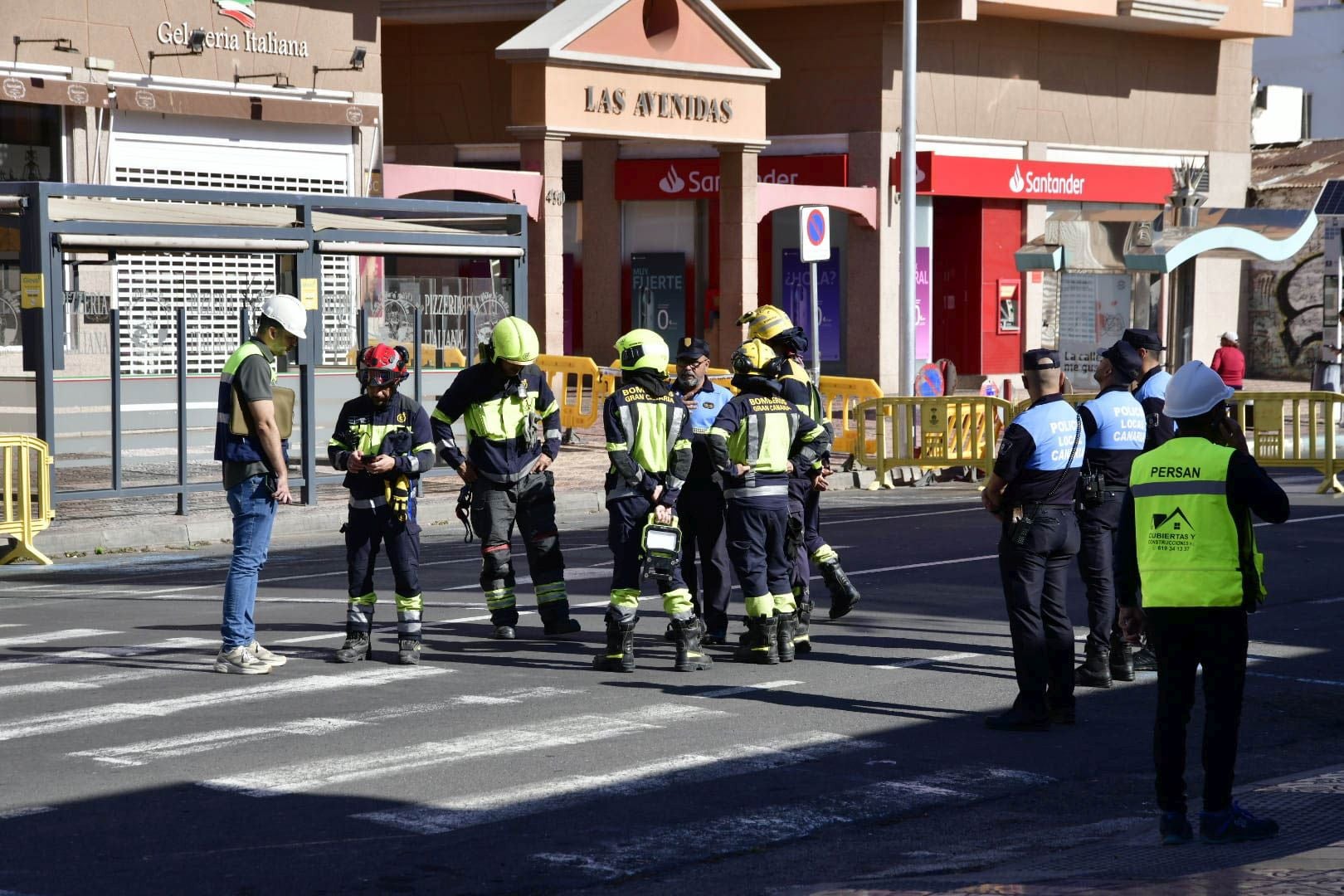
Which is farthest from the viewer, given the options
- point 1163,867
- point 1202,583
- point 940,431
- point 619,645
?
point 940,431

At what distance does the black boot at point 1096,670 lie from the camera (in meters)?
10.1

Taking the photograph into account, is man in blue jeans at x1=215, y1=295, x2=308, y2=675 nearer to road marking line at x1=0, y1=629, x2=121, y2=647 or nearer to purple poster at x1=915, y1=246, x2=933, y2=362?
road marking line at x1=0, y1=629, x2=121, y2=647

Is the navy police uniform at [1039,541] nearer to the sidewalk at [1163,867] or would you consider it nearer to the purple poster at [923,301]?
the sidewalk at [1163,867]

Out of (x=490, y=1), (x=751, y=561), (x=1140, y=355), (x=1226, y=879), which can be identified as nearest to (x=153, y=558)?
(x=751, y=561)

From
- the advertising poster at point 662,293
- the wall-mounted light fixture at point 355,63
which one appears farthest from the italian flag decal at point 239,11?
the advertising poster at point 662,293

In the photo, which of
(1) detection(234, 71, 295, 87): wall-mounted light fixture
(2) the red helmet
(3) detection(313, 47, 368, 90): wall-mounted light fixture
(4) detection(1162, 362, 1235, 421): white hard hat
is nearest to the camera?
(4) detection(1162, 362, 1235, 421): white hard hat

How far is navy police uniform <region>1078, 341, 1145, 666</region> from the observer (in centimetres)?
1011

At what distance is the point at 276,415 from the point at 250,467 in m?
0.63

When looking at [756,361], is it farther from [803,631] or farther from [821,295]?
[821,295]

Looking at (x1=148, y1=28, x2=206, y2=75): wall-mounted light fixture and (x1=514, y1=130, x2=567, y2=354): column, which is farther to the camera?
(x1=514, y1=130, x2=567, y2=354): column

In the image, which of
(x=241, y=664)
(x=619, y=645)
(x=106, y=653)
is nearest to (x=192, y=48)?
(x=106, y=653)

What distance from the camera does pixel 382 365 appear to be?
1053cm

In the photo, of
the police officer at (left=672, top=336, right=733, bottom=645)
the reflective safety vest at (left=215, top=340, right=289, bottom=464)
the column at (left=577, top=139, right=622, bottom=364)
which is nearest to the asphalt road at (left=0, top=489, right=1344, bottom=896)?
the police officer at (left=672, top=336, right=733, bottom=645)

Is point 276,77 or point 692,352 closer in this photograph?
point 692,352
